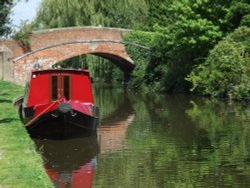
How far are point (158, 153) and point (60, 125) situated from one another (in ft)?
11.3

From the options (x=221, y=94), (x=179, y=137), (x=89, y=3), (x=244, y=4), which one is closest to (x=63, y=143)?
(x=179, y=137)

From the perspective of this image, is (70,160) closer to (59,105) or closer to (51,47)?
(59,105)

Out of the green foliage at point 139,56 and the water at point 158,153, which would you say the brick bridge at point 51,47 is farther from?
the water at point 158,153

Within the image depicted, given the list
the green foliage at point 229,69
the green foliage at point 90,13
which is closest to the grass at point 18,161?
the green foliage at point 229,69

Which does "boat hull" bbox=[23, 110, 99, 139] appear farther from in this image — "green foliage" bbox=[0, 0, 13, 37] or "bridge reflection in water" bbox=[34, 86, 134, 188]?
"green foliage" bbox=[0, 0, 13, 37]

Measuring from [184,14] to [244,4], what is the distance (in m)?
3.20

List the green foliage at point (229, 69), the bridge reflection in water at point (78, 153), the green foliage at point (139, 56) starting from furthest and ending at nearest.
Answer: the green foliage at point (139, 56)
the green foliage at point (229, 69)
the bridge reflection in water at point (78, 153)

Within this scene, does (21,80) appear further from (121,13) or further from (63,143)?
(63,143)

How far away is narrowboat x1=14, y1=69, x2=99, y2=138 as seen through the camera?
15.0 meters

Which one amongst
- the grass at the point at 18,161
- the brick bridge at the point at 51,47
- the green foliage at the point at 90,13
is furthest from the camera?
the green foliage at the point at 90,13

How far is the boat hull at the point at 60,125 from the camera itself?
48.9 feet

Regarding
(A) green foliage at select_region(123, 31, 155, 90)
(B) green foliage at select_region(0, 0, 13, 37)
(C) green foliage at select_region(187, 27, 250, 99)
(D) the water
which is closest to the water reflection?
(D) the water

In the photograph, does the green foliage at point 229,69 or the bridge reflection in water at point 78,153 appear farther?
the green foliage at point 229,69

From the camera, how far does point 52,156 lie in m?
12.7
